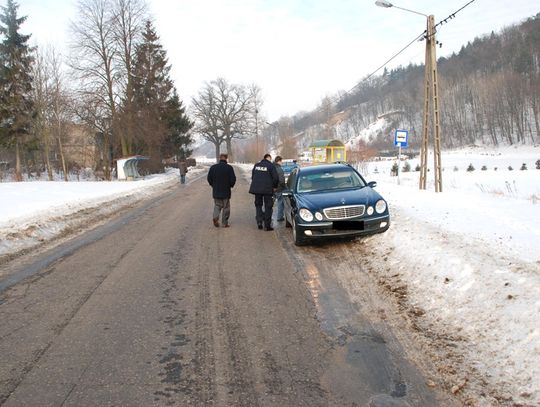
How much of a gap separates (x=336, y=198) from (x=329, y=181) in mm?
1365

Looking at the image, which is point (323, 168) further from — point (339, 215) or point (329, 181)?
point (339, 215)

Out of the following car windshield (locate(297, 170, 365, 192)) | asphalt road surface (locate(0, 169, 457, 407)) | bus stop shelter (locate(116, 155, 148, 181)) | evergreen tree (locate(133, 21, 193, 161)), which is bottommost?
asphalt road surface (locate(0, 169, 457, 407))

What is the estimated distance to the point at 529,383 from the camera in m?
3.01

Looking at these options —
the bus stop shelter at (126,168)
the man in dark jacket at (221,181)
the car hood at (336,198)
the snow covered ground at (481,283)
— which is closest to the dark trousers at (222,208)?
the man in dark jacket at (221,181)

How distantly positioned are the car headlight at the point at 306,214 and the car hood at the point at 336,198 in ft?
0.28

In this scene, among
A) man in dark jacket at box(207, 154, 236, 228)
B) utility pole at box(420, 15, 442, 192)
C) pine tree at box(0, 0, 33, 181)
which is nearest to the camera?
man in dark jacket at box(207, 154, 236, 228)

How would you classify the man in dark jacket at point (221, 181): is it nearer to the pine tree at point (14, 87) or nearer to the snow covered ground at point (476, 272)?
the snow covered ground at point (476, 272)

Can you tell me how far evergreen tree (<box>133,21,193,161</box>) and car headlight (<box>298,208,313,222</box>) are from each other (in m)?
32.0

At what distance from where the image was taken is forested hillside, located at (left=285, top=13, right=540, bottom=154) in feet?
285

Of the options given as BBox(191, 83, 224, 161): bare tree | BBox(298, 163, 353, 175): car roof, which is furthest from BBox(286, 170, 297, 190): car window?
BBox(191, 83, 224, 161): bare tree

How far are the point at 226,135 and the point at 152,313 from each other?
76.9 m

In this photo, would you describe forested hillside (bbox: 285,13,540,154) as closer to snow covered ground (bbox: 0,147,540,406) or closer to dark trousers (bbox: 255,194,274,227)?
dark trousers (bbox: 255,194,274,227)

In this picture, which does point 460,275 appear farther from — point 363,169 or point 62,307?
point 363,169

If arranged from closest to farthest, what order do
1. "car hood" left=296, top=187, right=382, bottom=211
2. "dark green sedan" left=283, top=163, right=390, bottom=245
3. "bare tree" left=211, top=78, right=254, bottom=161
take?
"dark green sedan" left=283, top=163, right=390, bottom=245 < "car hood" left=296, top=187, right=382, bottom=211 < "bare tree" left=211, top=78, right=254, bottom=161
